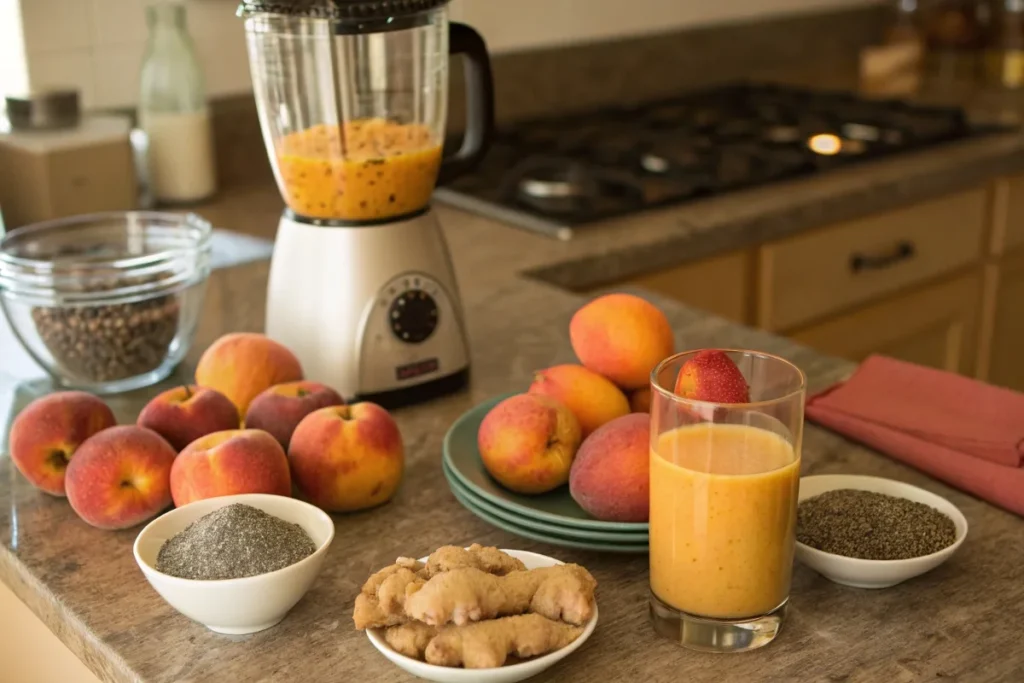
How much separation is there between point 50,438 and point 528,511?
40cm

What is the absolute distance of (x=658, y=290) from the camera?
1.71 m

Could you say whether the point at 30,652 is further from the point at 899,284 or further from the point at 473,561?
the point at 899,284

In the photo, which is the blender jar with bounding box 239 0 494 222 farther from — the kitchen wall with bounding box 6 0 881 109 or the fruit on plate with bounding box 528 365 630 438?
the kitchen wall with bounding box 6 0 881 109

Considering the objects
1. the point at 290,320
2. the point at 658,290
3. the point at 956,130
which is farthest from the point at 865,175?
the point at 290,320

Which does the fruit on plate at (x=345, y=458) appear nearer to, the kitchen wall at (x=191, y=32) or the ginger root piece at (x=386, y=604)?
the ginger root piece at (x=386, y=604)

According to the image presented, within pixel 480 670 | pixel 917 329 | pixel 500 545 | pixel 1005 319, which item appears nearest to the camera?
pixel 480 670

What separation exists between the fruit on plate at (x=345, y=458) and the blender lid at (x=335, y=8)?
0.36 meters

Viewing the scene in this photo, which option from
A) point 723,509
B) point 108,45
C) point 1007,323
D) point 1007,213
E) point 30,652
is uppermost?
point 108,45

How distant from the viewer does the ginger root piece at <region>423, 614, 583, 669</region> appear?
0.71m

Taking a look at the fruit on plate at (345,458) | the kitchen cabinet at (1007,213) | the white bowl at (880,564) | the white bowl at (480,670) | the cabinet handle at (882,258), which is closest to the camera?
the white bowl at (480,670)

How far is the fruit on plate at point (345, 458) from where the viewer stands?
0.93m

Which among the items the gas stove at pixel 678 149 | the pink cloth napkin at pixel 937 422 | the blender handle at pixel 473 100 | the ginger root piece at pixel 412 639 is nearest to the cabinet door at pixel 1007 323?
the gas stove at pixel 678 149

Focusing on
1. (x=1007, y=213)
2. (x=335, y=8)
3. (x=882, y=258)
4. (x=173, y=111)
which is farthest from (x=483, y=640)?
(x=1007, y=213)

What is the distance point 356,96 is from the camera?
118cm
